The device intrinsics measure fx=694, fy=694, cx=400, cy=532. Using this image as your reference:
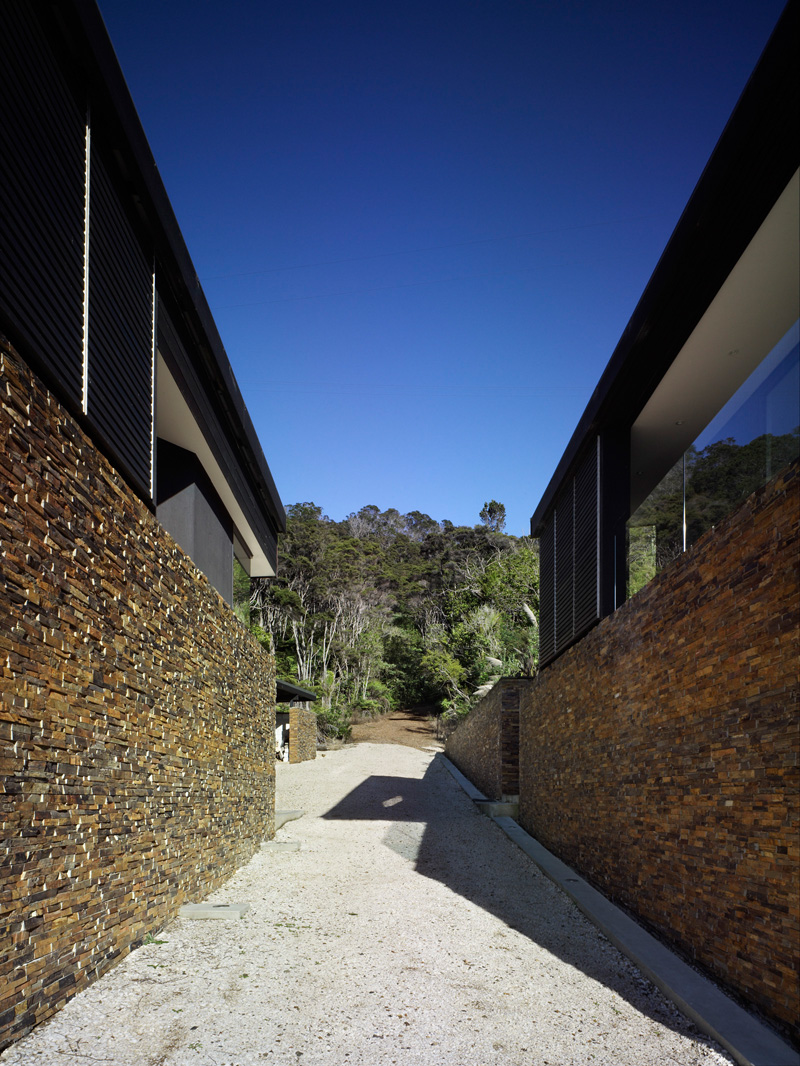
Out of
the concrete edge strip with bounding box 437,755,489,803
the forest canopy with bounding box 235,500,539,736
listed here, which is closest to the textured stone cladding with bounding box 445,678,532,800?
the concrete edge strip with bounding box 437,755,489,803

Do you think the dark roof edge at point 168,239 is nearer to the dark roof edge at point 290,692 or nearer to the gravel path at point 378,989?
the gravel path at point 378,989

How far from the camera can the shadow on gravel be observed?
188 inches

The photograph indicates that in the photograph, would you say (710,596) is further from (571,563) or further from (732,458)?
(571,563)

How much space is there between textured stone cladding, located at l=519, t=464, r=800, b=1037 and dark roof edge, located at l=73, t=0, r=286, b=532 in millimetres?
4658

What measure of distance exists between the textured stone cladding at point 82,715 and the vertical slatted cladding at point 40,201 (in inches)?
15.4

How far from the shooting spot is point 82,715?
3.90 meters

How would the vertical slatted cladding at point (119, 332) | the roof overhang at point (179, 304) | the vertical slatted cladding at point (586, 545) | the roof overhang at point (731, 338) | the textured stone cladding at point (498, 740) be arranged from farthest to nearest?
the textured stone cladding at point (498, 740)
the vertical slatted cladding at point (586, 545)
the roof overhang at point (731, 338)
the vertical slatted cladding at point (119, 332)
the roof overhang at point (179, 304)

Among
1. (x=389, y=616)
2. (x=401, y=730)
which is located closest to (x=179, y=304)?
(x=401, y=730)

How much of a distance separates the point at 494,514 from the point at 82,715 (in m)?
49.1

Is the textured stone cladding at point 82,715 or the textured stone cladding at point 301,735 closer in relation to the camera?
the textured stone cladding at point 82,715

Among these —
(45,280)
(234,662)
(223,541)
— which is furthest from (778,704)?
(223,541)

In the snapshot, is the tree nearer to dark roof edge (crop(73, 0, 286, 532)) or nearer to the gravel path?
dark roof edge (crop(73, 0, 286, 532))

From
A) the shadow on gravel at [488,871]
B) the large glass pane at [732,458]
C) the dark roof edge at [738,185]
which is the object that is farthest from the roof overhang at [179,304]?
the shadow on gravel at [488,871]

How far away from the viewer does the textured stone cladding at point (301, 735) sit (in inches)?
898
